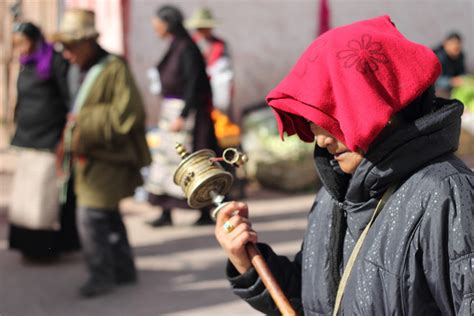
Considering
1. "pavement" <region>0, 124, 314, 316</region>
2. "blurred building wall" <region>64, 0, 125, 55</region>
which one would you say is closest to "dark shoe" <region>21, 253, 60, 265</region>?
"pavement" <region>0, 124, 314, 316</region>

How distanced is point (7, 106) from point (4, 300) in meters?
6.70

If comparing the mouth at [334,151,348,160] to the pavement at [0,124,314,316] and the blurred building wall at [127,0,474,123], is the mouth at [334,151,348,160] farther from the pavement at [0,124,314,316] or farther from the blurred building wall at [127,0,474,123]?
the blurred building wall at [127,0,474,123]

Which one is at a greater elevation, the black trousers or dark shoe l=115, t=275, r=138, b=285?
the black trousers

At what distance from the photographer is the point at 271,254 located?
2160 millimetres

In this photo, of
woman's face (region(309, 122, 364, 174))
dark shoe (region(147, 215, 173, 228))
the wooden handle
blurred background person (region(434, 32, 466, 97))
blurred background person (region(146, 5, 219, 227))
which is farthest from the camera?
blurred background person (region(434, 32, 466, 97))

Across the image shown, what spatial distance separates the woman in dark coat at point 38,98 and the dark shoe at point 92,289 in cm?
80

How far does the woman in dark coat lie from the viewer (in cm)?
545

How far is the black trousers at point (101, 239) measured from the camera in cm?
495

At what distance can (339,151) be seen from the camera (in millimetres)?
1778

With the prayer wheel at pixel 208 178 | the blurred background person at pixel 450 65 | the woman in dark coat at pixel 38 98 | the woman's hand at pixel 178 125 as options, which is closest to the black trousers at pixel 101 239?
the woman in dark coat at pixel 38 98

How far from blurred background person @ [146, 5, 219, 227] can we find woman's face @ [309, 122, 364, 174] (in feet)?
14.7

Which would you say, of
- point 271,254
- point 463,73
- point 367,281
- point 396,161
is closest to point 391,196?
point 396,161

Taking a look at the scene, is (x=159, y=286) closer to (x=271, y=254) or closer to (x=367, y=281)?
(x=271, y=254)

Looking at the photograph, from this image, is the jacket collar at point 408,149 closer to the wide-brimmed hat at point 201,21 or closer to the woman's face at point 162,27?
the woman's face at point 162,27
